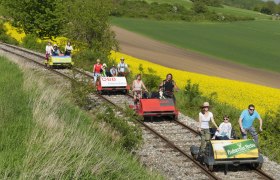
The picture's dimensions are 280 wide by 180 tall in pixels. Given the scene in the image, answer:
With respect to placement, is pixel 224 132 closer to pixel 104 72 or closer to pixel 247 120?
pixel 247 120

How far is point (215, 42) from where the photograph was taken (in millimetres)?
81125

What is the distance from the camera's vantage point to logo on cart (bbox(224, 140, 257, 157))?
42.9 ft

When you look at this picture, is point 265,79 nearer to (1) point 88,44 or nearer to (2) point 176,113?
(1) point 88,44

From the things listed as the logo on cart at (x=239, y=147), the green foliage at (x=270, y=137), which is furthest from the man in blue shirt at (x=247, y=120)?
the green foliage at (x=270, y=137)

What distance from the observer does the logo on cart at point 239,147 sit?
13062mm

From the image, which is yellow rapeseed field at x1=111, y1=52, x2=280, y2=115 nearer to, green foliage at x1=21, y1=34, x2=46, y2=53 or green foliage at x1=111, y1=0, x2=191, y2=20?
green foliage at x1=21, y1=34, x2=46, y2=53

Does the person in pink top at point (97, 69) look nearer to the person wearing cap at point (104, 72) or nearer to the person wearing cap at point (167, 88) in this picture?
the person wearing cap at point (104, 72)

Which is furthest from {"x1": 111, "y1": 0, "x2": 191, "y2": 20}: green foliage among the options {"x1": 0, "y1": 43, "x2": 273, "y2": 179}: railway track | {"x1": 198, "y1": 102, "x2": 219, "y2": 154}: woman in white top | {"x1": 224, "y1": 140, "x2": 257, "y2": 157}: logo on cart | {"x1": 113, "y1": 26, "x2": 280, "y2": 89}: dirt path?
{"x1": 224, "y1": 140, "x2": 257, "y2": 157}: logo on cart

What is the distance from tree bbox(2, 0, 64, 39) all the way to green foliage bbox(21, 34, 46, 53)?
1.55 metres

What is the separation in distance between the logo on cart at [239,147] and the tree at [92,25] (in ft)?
80.6

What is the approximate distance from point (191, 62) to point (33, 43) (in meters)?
19.6

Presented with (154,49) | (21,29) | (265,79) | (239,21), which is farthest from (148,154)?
(239,21)

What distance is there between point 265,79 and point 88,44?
19702 millimetres

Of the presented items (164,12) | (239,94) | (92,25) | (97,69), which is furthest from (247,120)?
(164,12)
